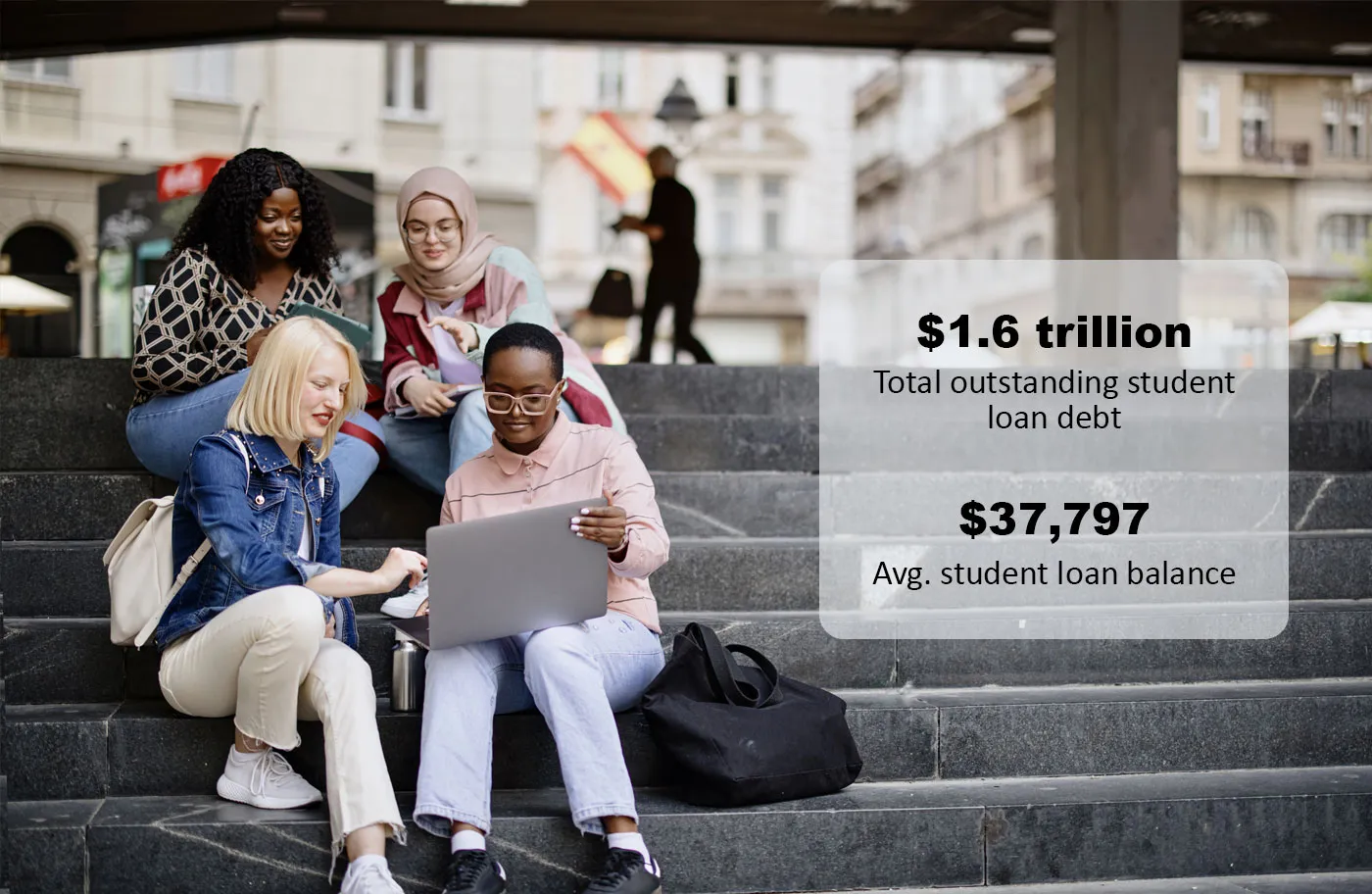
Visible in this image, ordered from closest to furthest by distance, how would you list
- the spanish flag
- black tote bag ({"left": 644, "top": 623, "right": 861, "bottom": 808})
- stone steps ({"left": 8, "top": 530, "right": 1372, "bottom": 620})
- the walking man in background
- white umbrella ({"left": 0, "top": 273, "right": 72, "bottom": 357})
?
black tote bag ({"left": 644, "top": 623, "right": 861, "bottom": 808}), stone steps ({"left": 8, "top": 530, "right": 1372, "bottom": 620}), the walking man in background, white umbrella ({"left": 0, "top": 273, "right": 72, "bottom": 357}), the spanish flag

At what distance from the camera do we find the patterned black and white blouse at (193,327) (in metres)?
4.61

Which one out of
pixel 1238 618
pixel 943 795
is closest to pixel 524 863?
pixel 943 795

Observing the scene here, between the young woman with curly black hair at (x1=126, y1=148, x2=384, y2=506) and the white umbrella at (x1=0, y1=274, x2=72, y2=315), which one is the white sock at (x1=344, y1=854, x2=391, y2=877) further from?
the white umbrella at (x1=0, y1=274, x2=72, y2=315)

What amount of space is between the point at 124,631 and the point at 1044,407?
12.5ft

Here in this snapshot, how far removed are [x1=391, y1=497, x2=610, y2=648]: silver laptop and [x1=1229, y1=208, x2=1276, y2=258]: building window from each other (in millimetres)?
41445

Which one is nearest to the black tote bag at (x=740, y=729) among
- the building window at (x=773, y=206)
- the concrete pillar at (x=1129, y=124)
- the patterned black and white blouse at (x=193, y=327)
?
the patterned black and white blouse at (x=193, y=327)

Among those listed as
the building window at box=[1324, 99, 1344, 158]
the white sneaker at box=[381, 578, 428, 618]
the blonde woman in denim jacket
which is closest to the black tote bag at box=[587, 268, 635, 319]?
the blonde woman in denim jacket

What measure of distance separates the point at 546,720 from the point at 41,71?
2401 centimetres

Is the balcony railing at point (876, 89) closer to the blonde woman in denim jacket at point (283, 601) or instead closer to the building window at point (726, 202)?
the building window at point (726, 202)

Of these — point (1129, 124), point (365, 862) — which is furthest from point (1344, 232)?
point (365, 862)

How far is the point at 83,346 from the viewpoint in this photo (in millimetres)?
16172

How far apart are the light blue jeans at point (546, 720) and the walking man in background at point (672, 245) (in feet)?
22.8

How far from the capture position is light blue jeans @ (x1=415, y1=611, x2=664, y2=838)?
145 inches

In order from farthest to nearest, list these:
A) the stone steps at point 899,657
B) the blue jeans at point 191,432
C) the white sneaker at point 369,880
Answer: the blue jeans at point 191,432
the stone steps at point 899,657
the white sneaker at point 369,880
